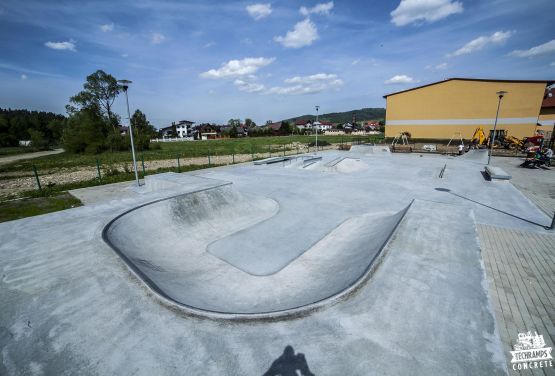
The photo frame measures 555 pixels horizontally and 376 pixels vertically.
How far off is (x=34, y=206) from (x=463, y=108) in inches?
1766

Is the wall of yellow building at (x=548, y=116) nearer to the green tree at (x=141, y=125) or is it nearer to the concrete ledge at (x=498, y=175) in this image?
the concrete ledge at (x=498, y=175)

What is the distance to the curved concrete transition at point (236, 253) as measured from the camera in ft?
15.9

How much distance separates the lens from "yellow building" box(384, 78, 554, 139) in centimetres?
3028

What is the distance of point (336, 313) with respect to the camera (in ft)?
12.9

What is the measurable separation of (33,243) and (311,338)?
7453 millimetres

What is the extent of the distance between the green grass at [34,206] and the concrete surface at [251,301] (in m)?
3.17

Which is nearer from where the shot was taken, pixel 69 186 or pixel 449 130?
pixel 69 186

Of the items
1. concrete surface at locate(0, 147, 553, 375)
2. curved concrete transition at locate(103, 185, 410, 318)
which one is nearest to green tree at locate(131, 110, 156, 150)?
curved concrete transition at locate(103, 185, 410, 318)

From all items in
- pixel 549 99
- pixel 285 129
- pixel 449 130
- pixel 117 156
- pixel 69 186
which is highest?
pixel 549 99

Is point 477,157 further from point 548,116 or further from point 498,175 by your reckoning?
point 548,116

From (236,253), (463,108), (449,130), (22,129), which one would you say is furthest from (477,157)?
(22,129)

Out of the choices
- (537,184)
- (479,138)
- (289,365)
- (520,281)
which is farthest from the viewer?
(479,138)

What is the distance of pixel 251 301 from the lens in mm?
4863

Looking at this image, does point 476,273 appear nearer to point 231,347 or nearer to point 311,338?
point 311,338
